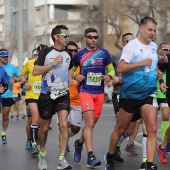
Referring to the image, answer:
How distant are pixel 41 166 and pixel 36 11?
54378mm

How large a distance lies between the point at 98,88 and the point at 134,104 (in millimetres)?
1521

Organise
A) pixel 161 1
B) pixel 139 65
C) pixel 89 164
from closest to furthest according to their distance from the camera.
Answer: pixel 139 65, pixel 89 164, pixel 161 1

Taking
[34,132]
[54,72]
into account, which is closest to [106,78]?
[54,72]

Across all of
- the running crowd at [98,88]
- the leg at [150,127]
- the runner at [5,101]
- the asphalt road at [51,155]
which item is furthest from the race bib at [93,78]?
the runner at [5,101]

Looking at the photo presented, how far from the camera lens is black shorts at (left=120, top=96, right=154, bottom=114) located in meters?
9.36

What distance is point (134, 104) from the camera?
9398mm

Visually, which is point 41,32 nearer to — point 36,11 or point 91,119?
point 36,11

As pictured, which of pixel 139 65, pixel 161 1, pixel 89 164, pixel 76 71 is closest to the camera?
pixel 139 65

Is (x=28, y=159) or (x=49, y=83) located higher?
(x=49, y=83)

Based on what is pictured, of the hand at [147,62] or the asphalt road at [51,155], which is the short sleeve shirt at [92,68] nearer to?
the asphalt road at [51,155]

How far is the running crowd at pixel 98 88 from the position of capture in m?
9.24

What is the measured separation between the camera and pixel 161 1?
43.7 metres

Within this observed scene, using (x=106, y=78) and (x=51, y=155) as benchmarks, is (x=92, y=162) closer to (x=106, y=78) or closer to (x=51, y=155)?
(x=106, y=78)

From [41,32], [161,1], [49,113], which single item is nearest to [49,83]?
[49,113]
